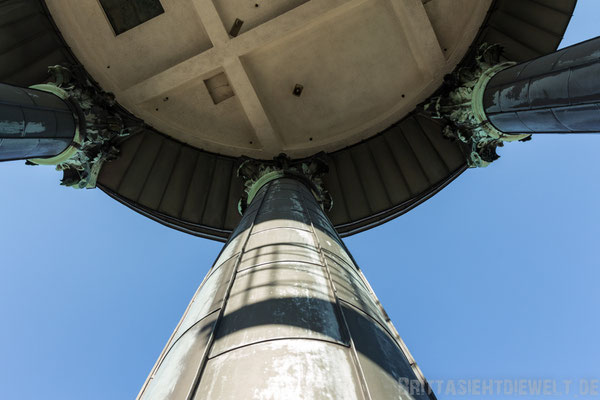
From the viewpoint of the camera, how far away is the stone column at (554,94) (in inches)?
238

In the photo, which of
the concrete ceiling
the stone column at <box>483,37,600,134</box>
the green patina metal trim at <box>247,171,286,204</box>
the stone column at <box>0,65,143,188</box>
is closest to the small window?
the concrete ceiling

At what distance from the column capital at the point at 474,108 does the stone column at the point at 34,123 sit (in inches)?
367

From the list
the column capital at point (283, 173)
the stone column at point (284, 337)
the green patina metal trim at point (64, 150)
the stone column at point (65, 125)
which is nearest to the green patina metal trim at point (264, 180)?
the column capital at point (283, 173)

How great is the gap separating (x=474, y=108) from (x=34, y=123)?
939cm

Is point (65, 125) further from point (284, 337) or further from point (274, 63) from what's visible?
point (284, 337)

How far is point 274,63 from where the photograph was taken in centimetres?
1517

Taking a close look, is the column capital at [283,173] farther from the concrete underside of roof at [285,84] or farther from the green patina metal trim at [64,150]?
the green patina metal trim at [64,150]

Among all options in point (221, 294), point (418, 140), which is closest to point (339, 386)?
point (221, 294)

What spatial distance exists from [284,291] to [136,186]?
11972 mm

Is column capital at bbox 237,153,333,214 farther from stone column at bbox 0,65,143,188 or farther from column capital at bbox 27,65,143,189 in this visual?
column capital at bbox 27,65,143,189

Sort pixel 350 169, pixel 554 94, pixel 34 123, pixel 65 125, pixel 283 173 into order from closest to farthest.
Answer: pixel 554 94
pixel 34 123
pixel 65 125
pixel 283 173
pixel 350 169

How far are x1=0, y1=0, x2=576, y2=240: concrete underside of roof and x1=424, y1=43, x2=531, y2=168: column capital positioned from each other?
A: 2.46 meters

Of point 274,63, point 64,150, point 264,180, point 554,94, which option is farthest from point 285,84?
point 554,94

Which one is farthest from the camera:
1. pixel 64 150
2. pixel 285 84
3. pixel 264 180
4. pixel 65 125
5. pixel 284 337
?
pixel 285 84
